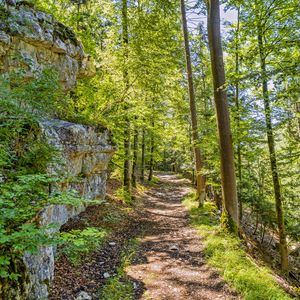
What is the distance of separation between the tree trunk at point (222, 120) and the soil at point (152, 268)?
158 cm

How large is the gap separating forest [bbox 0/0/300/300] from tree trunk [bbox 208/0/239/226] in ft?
0.10

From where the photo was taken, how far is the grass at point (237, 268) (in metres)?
4.40

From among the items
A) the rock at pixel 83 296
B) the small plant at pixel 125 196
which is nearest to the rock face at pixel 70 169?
the rock at pixel 83 296

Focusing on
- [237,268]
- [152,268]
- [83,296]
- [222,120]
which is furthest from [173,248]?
[222,120]

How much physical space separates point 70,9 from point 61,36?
790 centimetres

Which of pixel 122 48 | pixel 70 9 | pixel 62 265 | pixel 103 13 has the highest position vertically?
pixel 70 9

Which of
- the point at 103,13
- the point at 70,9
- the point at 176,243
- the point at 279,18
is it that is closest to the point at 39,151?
the point at 176,243

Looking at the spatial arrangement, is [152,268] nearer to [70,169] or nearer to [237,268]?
[237,268]

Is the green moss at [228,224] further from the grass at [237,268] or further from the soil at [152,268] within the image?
the soil at [152,268]

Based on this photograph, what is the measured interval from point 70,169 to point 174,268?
3414 mm

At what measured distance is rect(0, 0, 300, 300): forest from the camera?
3.34m

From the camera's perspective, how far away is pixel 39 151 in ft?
13.3

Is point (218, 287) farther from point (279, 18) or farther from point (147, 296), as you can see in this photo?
point (279, 18)

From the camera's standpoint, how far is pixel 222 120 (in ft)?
24.1
